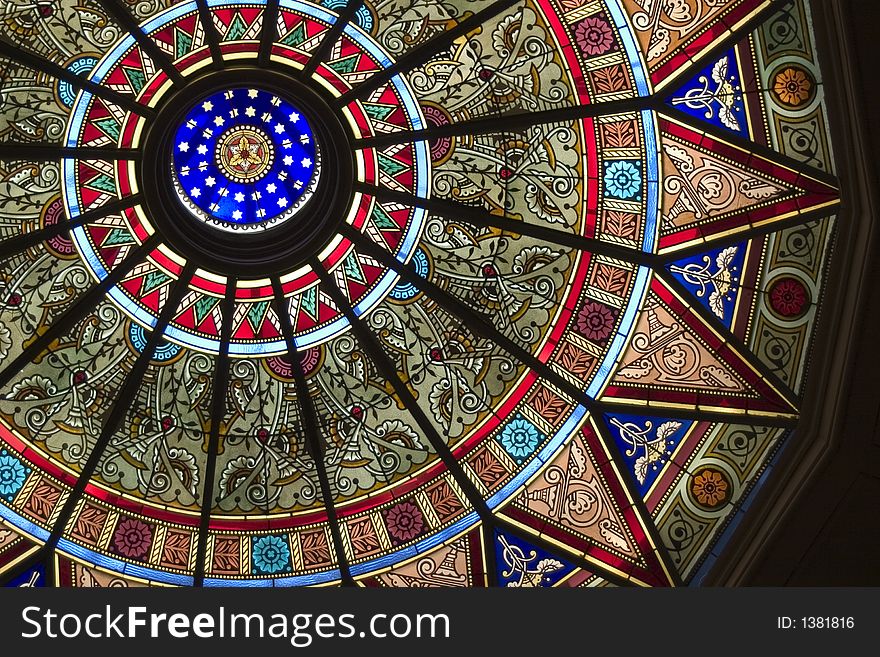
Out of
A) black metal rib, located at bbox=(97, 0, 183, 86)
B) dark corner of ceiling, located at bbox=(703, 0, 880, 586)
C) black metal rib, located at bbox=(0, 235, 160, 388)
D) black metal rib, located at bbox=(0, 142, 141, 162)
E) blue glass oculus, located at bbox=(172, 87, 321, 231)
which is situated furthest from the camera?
blue glass oculus, located at bbox=(172, 87, 321, 231)

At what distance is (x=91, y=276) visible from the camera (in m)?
10.6

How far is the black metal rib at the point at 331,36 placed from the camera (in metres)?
10.0

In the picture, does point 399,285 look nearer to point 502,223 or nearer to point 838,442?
Result: point 502,223

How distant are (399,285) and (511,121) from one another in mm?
1631

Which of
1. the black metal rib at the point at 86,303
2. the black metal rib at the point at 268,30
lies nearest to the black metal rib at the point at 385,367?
the black metal rib at the point at 86,303

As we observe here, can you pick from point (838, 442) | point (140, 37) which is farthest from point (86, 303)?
point (838, 442)

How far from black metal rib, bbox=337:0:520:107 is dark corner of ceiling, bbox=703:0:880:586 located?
96.5 inches

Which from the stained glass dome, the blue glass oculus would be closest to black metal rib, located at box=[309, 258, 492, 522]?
the stained glass dome

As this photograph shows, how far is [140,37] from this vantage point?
9992 mm

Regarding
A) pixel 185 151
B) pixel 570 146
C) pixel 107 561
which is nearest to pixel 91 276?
pixel 185 151

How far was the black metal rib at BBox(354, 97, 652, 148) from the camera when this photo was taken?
32.8 ft

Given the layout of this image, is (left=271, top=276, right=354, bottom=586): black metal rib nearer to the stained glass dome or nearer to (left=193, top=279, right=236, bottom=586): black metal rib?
the stained glass dome

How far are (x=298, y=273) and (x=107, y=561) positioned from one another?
2.72 m

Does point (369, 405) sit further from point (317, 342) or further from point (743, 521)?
point (743, 521)
